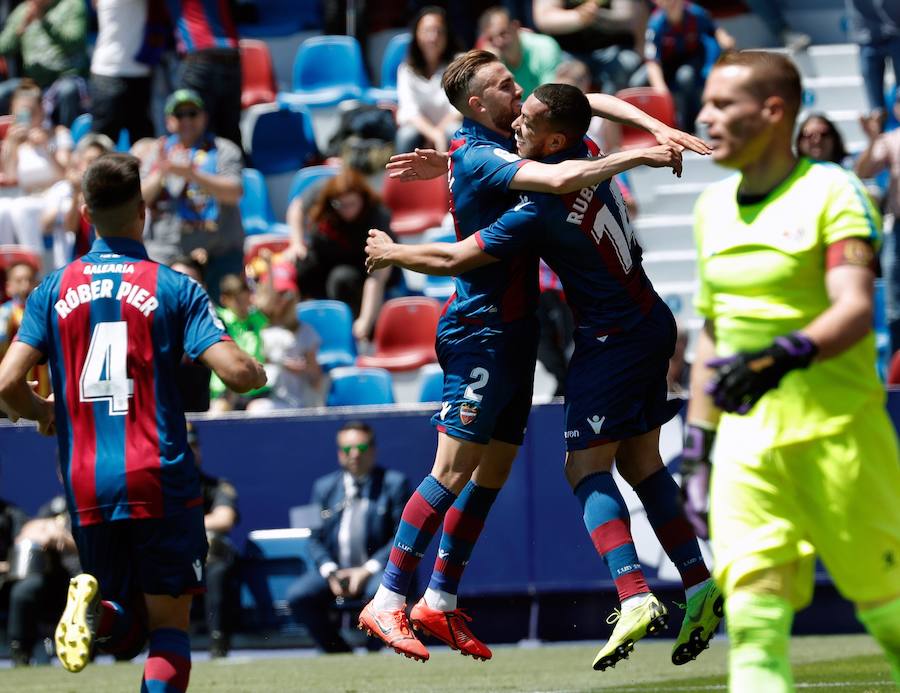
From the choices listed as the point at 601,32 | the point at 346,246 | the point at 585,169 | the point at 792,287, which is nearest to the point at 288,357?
the point at 346,246

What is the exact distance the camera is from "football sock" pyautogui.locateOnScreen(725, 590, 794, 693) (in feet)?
14.5

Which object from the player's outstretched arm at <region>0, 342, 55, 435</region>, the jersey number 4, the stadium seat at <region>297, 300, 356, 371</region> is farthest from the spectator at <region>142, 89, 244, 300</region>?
the jersey number 4

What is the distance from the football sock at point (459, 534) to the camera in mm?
7273

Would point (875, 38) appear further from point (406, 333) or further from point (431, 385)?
point (431, 385)

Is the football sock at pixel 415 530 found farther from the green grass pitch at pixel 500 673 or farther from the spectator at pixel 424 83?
the spectator at pixel 424 83

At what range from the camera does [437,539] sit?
35.5 ft

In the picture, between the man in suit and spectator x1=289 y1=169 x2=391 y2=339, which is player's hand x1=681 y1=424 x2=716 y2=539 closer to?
the man in suit

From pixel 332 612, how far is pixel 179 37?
6059 millimetres

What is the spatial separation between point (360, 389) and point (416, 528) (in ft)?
16.7

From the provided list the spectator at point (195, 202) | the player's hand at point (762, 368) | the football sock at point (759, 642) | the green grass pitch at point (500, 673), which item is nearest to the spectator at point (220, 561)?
the green grass pitch at point (500, 673)

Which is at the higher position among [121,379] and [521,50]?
[521,50]

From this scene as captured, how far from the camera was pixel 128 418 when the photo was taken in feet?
18.8

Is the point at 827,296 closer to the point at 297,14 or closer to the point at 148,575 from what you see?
the point at 148,575

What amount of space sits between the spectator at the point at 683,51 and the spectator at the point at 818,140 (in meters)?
2.94
